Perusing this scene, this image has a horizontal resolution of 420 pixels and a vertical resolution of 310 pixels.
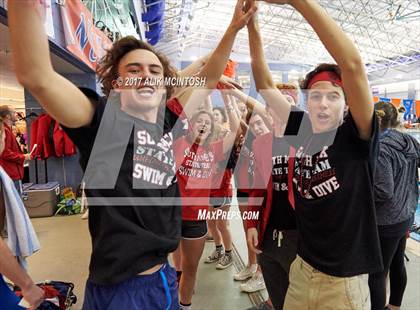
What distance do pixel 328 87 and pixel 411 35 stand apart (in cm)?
1563

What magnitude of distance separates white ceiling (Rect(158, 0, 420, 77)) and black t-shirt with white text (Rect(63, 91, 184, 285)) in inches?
394

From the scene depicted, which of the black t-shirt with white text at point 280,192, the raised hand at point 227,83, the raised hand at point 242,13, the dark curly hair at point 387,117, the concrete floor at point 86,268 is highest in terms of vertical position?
the raised hand at point 242,13

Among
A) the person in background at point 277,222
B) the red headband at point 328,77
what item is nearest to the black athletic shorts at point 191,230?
the person in background at point 277,222

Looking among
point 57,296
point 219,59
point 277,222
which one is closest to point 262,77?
point 219,59

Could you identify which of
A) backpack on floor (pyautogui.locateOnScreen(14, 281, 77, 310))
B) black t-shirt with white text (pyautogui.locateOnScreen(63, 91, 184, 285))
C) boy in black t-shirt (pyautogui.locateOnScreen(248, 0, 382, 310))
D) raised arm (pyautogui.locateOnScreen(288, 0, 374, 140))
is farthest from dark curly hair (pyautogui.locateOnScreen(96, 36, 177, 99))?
backpack on floor (pyautogui.locateOnScreen(14, 281, 77, 310))

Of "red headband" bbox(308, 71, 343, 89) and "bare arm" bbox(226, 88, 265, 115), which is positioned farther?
"bare arm" bbox(226, 88, 265, 115)

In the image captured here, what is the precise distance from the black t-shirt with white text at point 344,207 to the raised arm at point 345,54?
0.27 feet

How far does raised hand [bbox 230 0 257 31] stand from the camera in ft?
3.13

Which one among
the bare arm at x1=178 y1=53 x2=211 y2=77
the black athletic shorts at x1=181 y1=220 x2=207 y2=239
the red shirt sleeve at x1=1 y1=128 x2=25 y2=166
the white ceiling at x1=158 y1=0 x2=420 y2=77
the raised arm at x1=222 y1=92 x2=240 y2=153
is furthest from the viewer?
the white ceiling at x1=158 y1=0 x2=420 y2=77

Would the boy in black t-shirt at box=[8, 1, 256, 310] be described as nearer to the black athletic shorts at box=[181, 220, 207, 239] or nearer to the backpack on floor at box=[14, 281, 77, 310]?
the black athletic shorts at box=[181, 220, 207, 239]

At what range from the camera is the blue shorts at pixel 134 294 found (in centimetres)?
83

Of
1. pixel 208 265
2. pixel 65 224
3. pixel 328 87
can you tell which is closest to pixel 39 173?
pixel 65 224

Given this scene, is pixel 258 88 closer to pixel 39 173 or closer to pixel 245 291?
pixel 245 291

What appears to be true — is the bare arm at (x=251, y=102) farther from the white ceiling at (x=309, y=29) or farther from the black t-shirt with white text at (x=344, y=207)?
the white ceiling at (x=309, y=29)
